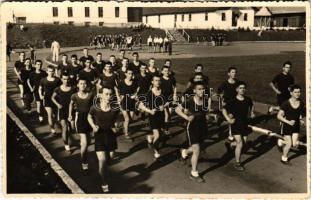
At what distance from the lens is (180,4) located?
8.56 m

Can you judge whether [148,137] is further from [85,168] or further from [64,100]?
[64,100]

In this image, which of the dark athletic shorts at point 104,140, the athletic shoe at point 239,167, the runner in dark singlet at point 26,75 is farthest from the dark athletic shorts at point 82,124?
the runner in dark singlet at point 26,75

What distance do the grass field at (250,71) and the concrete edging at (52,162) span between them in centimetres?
792

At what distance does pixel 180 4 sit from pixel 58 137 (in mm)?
4644

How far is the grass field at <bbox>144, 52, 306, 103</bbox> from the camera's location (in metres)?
16.0

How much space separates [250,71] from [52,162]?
15553 mm

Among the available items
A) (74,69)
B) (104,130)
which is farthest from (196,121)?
(74,69)

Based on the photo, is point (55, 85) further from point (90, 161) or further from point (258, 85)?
point (258, 85)

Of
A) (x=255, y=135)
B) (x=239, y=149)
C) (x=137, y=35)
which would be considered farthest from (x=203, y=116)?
(x=137, y=35)

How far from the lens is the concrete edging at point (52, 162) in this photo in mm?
7176

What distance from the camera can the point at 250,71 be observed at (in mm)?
21547

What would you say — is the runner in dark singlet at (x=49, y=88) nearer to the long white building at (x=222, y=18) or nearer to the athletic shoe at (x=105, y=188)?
the athletic shoe at (x=105, y=188)

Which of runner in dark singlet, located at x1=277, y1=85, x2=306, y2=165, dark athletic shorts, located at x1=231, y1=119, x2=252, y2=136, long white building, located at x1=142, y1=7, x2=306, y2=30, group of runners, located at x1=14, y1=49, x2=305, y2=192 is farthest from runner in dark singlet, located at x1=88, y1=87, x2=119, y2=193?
long white building, located at x1=142, y1=7, x2=306, y2=30

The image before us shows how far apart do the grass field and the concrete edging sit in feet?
26.0
